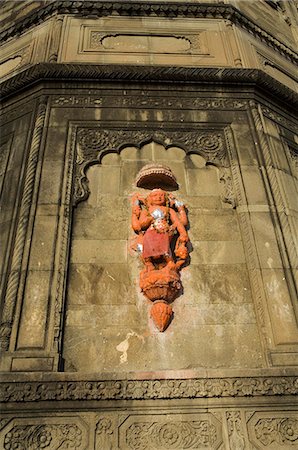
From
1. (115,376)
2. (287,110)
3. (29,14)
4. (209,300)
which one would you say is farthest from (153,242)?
(29,14)

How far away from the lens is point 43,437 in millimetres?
4359

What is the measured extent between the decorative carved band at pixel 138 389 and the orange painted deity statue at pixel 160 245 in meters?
0.80

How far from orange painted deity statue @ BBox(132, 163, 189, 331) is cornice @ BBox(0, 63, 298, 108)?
2.58 meters

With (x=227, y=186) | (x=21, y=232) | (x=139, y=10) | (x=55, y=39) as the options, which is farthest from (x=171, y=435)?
(x=139, y=10)

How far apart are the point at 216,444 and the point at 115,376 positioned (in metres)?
1.24

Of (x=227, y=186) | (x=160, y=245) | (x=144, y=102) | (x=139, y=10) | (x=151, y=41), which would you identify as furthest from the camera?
(x=139, y=10)

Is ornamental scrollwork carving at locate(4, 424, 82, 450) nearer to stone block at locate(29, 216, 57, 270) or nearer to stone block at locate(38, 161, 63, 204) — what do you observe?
stone block at locate(29, 216, 57, 270)

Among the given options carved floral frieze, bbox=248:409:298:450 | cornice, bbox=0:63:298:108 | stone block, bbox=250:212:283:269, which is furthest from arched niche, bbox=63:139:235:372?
cornice, bbox=0:63:298:108

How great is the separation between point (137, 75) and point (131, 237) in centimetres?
329

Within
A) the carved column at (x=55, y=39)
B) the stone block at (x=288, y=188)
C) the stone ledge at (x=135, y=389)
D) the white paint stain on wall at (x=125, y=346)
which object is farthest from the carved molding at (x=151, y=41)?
the stone ledge at (x=135, y=389)

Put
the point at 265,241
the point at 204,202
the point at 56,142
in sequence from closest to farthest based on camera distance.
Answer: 1. the point at 265,241
2. the point at 204,202
3. the point at 56,142

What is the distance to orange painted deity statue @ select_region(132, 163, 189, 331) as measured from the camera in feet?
17.3

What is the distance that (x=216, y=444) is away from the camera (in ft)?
14.4

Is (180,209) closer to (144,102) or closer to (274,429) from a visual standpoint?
(144,102)
